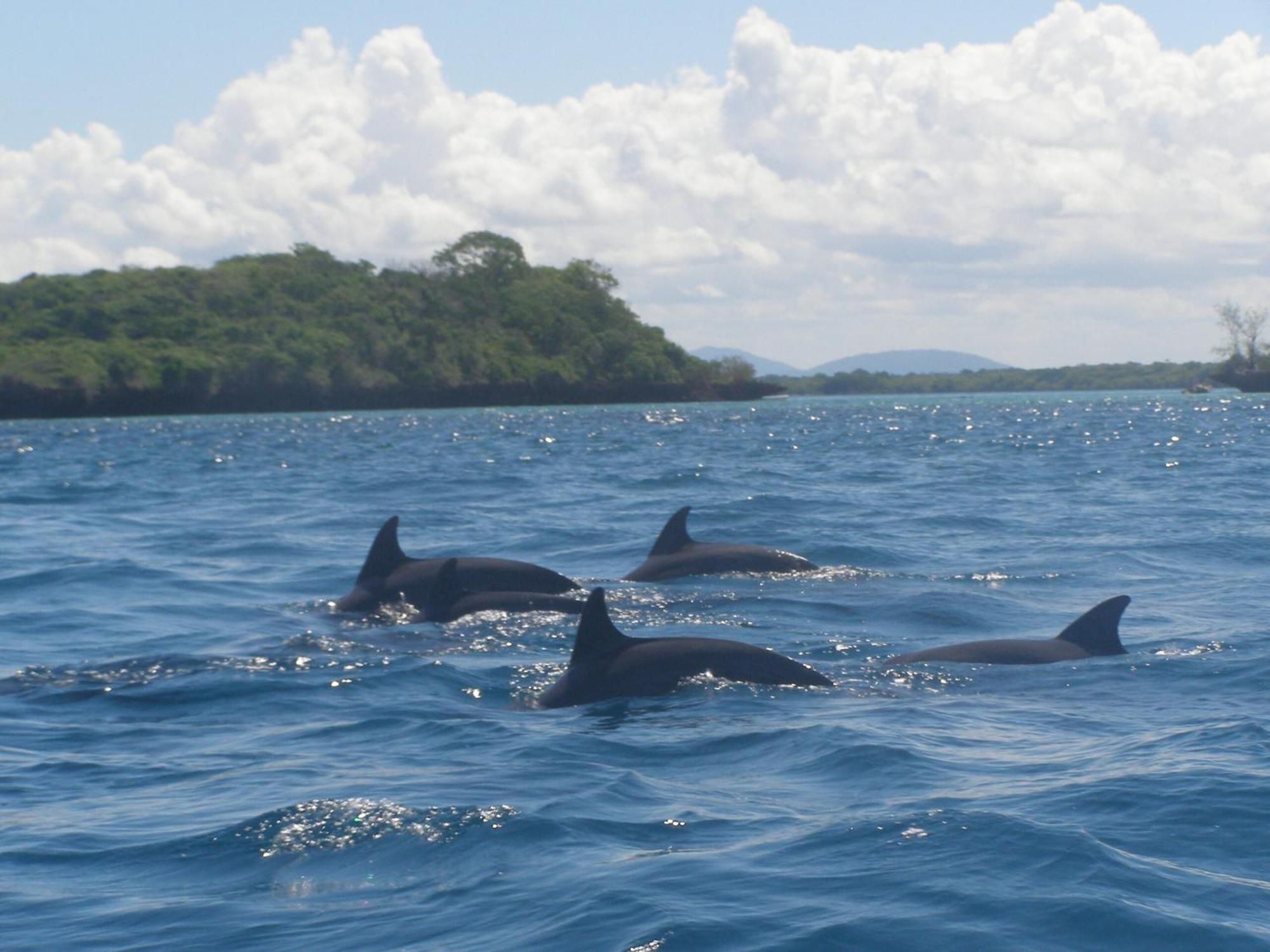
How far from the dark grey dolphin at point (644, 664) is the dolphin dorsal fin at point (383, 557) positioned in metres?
4.40

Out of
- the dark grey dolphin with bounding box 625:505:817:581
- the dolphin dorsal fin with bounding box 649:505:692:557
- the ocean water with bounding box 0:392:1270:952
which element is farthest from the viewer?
the dolphin dorsal fin with bounding box 649:505:692:557

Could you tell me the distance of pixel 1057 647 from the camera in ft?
38.9

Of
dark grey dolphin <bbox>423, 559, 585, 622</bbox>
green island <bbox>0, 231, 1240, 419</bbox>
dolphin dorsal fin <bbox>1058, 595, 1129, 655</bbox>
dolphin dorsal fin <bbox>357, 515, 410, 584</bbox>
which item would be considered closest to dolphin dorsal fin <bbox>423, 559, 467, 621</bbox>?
dark grey dolphin <bbox>423, 559, 585, 622</bbox>

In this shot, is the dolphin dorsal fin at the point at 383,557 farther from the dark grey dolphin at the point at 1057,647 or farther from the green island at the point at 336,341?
the green island at the point at 336,341

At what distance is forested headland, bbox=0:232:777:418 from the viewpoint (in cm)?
11019

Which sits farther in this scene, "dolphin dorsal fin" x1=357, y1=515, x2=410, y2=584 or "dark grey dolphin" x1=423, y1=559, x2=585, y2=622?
"dolphin dorsal fin" x1=357, y1=515, x2=410, y2=584

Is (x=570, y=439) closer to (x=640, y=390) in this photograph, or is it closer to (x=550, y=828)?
(x=550, y=828)

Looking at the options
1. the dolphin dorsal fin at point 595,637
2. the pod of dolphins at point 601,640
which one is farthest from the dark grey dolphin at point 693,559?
the dolphin dorsal fin at point 595,637

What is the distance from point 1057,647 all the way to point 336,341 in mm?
114020

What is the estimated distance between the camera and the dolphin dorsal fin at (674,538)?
17000 mm

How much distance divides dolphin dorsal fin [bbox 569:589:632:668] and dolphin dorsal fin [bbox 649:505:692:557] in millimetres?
6324

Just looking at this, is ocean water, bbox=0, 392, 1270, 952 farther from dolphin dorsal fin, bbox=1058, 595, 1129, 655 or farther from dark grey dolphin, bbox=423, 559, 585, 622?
dark grey dolphin, bbox=423, 559, 585, 622

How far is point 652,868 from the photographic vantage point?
6.89m

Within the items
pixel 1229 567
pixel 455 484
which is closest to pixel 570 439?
pixel 455 484
